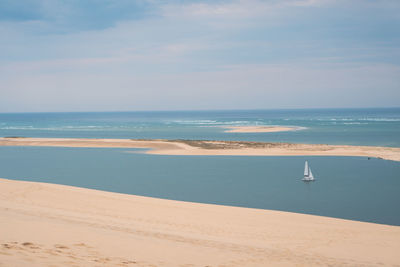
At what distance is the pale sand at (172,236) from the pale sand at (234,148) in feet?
81.1

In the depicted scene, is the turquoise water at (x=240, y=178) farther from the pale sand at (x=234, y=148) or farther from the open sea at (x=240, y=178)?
the pale sand at (x=234, y=148)

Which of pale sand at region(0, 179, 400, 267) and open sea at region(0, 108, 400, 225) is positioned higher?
pale sand at region(0, 179, 400, 267)

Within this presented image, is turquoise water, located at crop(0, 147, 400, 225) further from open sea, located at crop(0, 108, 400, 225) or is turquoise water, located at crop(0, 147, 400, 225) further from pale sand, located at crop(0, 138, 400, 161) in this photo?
pale sand, located at crop(0, 138, 400, 161)

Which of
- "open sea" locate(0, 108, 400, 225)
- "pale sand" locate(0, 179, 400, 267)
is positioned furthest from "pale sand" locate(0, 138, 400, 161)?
"pale sand" locate(0, 179, 400, 267)

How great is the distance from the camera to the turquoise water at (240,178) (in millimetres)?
19219

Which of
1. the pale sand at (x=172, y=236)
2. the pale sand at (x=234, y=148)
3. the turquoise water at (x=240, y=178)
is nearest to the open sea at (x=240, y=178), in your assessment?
the turquoise water at (x=240, y=178)

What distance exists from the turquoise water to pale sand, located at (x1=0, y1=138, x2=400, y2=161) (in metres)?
3.04

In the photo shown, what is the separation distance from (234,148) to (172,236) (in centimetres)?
3486

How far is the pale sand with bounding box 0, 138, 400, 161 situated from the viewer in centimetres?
4062

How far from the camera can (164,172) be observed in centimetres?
2975

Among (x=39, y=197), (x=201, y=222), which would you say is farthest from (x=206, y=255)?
(x=39, y=197)

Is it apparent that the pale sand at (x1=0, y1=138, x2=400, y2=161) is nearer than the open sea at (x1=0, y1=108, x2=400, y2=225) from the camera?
No

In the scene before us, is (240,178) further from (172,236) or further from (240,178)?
(172,236)

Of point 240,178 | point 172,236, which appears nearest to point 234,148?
point 240,178
